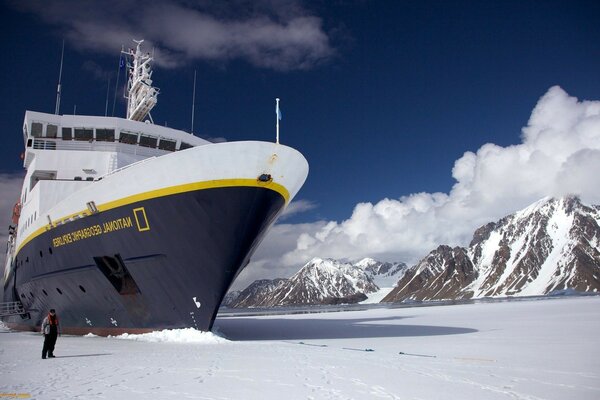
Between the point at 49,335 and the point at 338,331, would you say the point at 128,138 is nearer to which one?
the point at 49,335

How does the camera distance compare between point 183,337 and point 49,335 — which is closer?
point 49,335

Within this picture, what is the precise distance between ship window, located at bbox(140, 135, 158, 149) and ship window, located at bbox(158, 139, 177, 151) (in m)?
0.32

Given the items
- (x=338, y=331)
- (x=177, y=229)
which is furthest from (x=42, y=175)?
(x=338, y=331)

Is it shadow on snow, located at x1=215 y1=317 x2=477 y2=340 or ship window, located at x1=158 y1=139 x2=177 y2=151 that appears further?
ship window, located at x1=158 y1=139 x2=177 y2=151

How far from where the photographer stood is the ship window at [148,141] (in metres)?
20.2

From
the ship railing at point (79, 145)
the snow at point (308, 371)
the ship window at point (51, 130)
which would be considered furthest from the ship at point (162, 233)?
the ship window at point (51, 130)

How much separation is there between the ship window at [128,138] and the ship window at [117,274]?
23.5ft

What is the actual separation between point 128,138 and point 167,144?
6.28 ft

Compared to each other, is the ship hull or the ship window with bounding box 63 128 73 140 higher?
the ship window with bounding box 63 128 73 140

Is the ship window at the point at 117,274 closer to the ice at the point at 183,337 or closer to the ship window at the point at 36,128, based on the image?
the ice at the point at 183,337

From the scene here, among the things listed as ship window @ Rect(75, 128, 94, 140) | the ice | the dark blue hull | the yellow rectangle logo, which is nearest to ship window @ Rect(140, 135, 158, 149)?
ship window @ Rect(75, 128, 94, 140)

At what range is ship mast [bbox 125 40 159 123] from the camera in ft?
77.1

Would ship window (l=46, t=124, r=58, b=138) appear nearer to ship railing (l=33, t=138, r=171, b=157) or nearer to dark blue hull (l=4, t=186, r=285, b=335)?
ship railing (l=33, t=138, r=171, b=157)

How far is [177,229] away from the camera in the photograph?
1312 centimetres
